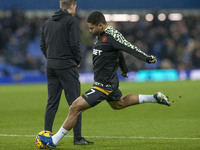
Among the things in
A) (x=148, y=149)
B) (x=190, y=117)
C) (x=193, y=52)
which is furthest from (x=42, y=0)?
(x=148, y=149)

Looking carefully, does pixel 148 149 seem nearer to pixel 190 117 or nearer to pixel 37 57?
pixel 190 117

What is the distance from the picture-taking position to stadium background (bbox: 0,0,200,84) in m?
27.1

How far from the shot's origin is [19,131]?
916 centimetres

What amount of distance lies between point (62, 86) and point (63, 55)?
1.76 ft

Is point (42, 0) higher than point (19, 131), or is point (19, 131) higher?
point (42, 0)

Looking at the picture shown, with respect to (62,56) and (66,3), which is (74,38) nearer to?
(62,56)

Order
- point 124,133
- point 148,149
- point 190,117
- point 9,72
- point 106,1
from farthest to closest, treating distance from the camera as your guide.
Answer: point 106,1
point 9,72
point 190,117
point 124,133
point 148,149

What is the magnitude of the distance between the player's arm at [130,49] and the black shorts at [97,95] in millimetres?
737

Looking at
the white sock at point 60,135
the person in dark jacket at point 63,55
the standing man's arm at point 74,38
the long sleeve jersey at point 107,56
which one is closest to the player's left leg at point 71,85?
the person in dark jacket at point 63,55

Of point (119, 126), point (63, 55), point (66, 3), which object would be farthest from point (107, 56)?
point (119, 126)

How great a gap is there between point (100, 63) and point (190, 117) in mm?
4754

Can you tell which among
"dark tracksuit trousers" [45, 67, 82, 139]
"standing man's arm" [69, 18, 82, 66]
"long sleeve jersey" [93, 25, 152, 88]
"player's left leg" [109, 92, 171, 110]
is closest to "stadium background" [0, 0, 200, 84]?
A: "dark tracksuit trousers" [45, 67, 82, 139]

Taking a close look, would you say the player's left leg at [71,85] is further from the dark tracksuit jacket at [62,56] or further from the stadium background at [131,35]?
the stadium background at [131,35]

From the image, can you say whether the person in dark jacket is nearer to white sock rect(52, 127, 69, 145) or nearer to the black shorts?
the black shorts
